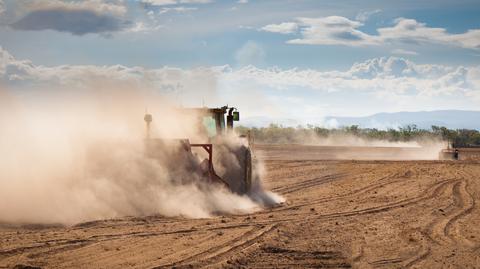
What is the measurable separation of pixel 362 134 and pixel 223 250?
71.4 meters

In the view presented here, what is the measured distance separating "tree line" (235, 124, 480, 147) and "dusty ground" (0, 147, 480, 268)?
196 feet

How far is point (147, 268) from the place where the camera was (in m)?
8.30

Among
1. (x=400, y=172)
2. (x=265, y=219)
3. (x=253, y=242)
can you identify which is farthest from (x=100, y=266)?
(x=400, y=172)

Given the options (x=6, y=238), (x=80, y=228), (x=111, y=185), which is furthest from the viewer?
(x=111, y=185)

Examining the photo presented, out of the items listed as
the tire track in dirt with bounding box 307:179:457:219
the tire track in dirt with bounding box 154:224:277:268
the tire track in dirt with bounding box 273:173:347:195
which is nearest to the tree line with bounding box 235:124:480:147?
the tire track in dirt with bounding box 273:173:347:195

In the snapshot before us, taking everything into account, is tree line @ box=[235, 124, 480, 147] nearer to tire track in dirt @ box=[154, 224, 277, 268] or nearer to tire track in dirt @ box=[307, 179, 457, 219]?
tire track in dirt @ box=[307, 179, 457, 219]

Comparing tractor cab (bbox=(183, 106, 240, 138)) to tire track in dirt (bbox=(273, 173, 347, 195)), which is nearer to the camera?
tractor cab (bbox=(183, 106, 240, 138))

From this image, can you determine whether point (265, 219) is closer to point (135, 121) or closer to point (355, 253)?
point (355, 253)

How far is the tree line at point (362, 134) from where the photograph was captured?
7662 cm

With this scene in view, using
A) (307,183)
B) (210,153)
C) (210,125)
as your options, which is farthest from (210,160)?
(307,183)

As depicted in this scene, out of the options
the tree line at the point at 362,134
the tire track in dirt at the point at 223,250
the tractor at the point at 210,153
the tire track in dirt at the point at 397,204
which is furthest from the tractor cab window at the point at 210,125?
the tree line at the point at 362,134

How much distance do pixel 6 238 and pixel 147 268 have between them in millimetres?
3045

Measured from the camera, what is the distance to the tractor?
13977mm

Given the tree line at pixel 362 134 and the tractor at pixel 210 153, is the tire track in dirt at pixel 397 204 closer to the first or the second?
the tractor at pixel 210 153
